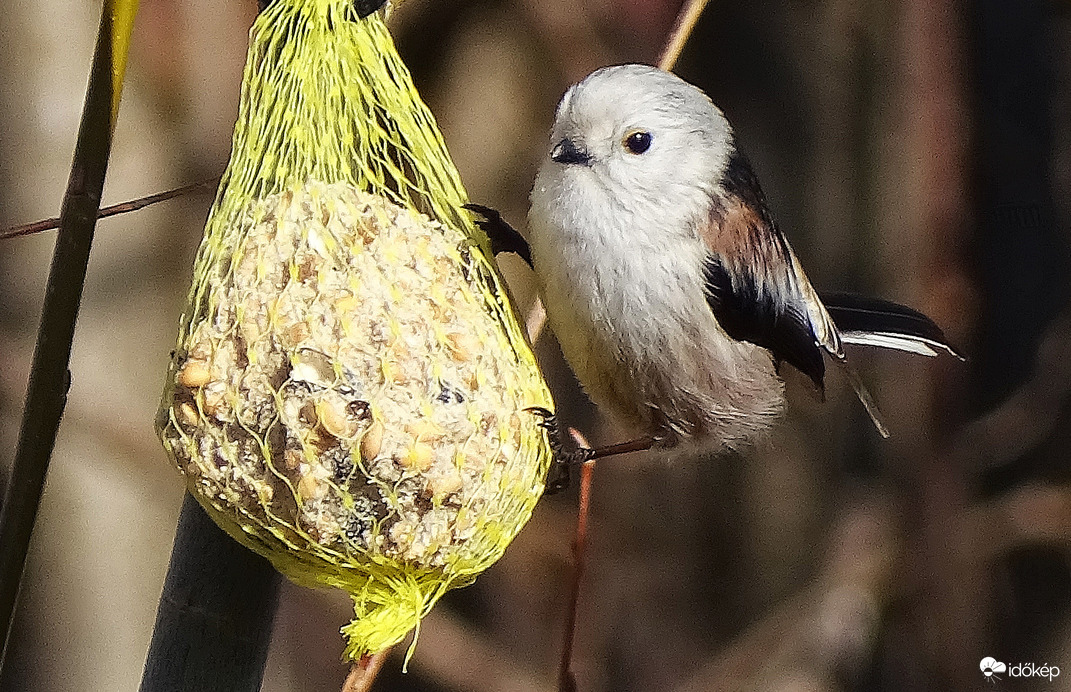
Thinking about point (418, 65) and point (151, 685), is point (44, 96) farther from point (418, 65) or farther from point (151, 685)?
point (151, 685)

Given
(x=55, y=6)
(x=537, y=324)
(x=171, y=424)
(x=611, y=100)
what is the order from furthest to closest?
(x=55, y=6) < (x=537, y=324) < (x=611, y=100) < (x=171, y=424)

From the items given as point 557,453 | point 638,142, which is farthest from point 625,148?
point 557,453

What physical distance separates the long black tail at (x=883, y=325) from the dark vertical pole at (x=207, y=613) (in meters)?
A: 0.60

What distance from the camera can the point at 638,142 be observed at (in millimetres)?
665

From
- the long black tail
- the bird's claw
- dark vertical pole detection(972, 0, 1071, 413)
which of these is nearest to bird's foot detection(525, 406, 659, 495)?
the bird's claw

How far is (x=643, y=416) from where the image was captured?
2.38 feet

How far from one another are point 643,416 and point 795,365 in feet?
0.54

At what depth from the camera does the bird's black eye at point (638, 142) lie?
0.66 meters

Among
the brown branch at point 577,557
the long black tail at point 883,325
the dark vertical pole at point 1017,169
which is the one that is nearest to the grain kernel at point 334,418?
the brown branch at point 577,557

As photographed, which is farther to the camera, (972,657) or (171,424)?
(972,657)

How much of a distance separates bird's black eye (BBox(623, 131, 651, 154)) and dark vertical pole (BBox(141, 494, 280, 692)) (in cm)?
38

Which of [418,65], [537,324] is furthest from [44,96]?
[537,324]

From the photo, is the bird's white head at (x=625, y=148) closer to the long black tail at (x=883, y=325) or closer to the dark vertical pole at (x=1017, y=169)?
the long black tail at (x=883, y=325)

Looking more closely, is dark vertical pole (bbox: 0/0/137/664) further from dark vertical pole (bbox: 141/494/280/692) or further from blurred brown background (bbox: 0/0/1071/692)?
blurred brown background (bbox: 0/0/1071/692)
